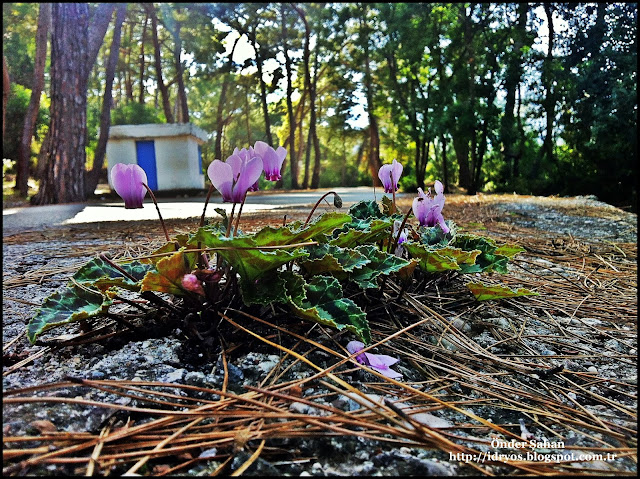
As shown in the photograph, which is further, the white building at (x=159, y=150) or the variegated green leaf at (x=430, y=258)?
the white building at (x=159, y=150)

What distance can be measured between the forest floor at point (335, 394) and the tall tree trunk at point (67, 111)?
282 inches

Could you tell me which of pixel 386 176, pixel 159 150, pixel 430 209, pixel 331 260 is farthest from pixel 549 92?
pixel 331 260

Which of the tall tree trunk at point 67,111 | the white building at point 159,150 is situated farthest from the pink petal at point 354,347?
the white building at point 159,150

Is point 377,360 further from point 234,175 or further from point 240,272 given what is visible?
point 234,175

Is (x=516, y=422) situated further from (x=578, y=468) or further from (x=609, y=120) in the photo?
(x=609, y=120)

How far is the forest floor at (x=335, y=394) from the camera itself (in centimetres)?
66

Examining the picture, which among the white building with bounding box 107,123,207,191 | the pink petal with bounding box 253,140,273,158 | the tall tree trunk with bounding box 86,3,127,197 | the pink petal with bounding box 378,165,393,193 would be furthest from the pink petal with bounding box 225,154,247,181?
the white building with bounding box 107,123,207,191

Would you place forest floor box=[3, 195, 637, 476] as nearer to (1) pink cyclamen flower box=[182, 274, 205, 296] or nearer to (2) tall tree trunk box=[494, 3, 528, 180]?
(1) pink cyclamen flower box=[182, 274, 205, 296]

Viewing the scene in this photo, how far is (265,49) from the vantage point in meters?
19.4

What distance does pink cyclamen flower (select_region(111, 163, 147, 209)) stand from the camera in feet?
3.36

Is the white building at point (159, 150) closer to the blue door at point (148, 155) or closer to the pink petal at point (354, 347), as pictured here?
the blue door at point (148, 155)

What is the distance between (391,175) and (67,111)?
7.89m

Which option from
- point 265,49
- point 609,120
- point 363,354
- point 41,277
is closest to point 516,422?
point 363,354

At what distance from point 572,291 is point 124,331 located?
151 cm
